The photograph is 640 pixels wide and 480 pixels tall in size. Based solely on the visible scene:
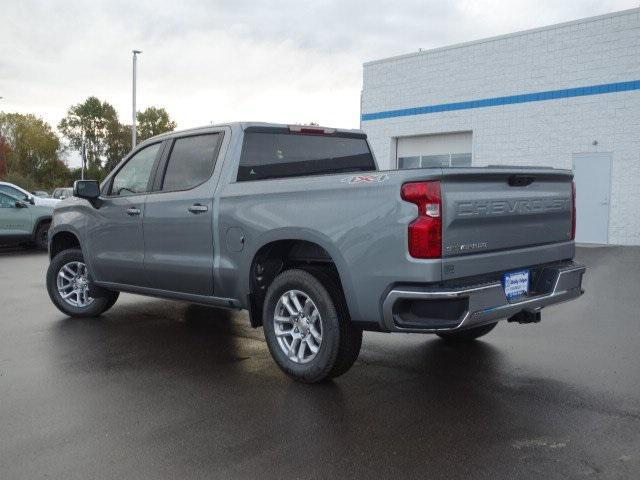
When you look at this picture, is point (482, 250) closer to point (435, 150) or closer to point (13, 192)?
point (13, 192)

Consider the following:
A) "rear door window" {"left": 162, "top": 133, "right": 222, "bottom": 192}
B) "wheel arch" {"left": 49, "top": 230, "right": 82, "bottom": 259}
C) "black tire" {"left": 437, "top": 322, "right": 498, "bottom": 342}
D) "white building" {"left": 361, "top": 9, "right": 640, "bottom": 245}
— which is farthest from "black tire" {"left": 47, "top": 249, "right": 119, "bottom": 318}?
"white building" {"left": 361, "top": 9, "right": 640, "bottom": 245}

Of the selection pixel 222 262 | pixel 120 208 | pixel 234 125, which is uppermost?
pixel 234 125

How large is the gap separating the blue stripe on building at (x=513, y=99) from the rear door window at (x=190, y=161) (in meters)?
15.3

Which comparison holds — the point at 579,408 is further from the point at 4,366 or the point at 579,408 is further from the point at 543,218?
the point at 4,366

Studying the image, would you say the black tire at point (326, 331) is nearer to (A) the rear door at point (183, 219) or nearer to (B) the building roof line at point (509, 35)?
(A) the rear door at point (183, 219)

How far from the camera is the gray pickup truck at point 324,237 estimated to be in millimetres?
4121

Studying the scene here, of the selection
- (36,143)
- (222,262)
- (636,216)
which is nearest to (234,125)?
(222,262)

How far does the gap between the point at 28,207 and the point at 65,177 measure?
284ft

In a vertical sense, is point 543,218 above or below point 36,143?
below

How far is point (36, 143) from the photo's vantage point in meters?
93.7

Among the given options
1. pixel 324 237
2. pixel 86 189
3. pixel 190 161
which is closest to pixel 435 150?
pixel 86 189

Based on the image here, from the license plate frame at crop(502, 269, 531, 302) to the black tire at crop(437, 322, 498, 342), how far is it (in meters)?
1.26

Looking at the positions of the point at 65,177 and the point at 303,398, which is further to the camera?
the point at 65,177

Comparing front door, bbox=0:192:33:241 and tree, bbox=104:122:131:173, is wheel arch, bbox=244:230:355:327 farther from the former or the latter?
tree, bbox=104:122:131:173
